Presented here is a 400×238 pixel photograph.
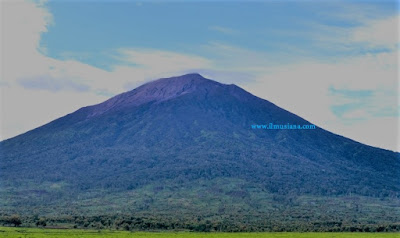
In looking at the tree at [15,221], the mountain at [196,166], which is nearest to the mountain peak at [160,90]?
the mountain at [196,166]

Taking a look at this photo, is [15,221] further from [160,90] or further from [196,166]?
[160,90]

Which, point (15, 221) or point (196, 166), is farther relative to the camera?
point (196, 166)

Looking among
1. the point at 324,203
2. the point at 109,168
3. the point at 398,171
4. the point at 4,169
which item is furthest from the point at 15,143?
the point at 398,171

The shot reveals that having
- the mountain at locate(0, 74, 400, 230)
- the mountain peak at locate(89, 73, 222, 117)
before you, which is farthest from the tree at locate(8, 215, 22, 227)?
the mountain peak at locate(89, 73, 222, 117)

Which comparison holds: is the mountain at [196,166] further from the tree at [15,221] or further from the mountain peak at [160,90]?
the tree at [15,221]

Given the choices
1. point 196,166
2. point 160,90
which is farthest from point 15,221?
point 160,90

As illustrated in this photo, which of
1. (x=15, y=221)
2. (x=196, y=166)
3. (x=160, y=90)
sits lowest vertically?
(x=15, y=221)

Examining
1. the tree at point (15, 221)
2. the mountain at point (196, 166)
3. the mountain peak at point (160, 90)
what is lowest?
the tree at point (15, 221)

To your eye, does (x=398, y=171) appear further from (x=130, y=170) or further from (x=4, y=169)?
(x=4, y=169)

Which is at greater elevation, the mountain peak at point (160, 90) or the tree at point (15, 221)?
the mountain peak at point (160, 90)
